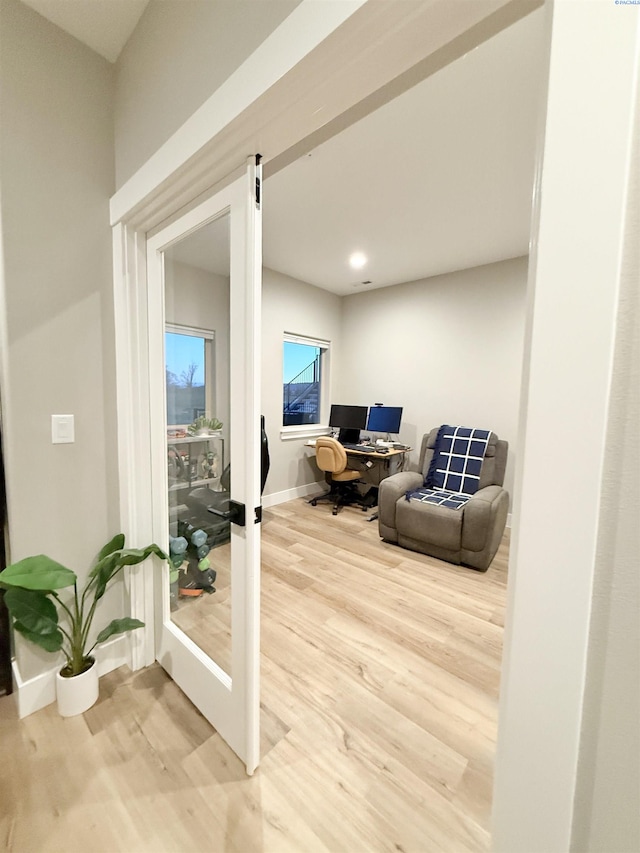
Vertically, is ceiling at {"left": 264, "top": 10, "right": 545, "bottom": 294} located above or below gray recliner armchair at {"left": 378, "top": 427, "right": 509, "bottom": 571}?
above

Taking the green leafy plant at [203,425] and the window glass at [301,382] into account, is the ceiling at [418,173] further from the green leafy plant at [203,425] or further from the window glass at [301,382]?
the window glass at [301,382]

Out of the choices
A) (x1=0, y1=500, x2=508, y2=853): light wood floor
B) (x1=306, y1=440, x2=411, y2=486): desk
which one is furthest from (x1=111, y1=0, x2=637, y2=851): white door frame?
(x1=306, y1=440, x2=411, y2=486): desk

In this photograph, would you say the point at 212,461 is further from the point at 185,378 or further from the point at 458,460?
the point at 458,460

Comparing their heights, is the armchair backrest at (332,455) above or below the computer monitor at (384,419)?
below

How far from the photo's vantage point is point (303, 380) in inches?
182

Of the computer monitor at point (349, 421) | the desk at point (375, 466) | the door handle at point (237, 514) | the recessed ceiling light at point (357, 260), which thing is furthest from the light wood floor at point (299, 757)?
the recessed ceiling light at point (357, 260)

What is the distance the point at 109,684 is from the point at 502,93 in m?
3.28

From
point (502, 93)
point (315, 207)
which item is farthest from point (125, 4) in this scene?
point (502, 93)

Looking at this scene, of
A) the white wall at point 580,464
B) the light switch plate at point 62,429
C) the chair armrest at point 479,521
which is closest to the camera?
the white wall at point 580,464

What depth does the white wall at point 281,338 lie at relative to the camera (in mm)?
3885

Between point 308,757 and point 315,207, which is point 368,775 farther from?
point 315,207

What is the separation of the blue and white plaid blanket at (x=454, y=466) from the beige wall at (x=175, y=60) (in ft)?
9.43

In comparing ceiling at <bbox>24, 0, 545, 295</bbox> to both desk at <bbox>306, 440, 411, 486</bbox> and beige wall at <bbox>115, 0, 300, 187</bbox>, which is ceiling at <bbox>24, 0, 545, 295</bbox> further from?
desk at <bbox>306, 440, 411, 486</bbox>

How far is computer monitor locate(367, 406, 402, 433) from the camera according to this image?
13.6 feet
